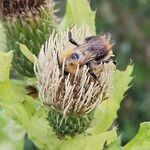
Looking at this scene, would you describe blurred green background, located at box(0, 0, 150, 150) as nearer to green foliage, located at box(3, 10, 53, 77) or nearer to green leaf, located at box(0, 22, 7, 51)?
green leaf, located at box(0, 22, 7, 51)

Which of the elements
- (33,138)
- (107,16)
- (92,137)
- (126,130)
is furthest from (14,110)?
(107,16)

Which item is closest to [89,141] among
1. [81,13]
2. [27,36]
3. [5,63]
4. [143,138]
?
[143,138]

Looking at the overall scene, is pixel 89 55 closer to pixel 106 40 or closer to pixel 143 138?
pixel 106 40

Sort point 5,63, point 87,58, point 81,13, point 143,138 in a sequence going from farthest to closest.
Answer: point 81,13 → point 143,138 → point 5,63 → point 87,58

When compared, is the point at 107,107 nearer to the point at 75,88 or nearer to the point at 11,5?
the point at 75,88

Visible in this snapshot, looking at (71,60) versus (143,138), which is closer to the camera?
(71,60)
